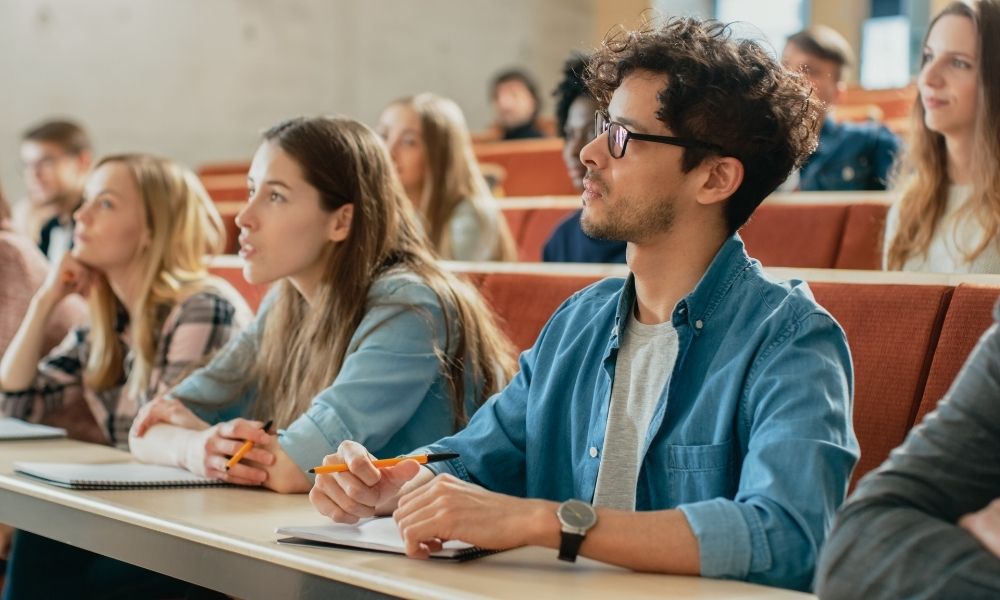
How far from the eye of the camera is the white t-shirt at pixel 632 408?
153 centimetres

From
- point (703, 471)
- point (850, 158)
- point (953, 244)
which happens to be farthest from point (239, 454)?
point (850, 158)

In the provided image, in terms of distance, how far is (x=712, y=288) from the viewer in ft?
4.97

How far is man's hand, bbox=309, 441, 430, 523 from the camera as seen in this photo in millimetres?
1532

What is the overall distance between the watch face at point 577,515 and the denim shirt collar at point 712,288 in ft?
0.99

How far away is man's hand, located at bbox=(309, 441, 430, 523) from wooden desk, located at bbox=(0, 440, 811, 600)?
0.07 meters

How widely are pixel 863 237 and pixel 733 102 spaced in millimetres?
1414

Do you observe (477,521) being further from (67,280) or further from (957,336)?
(67,280)

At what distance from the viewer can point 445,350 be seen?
2102mm

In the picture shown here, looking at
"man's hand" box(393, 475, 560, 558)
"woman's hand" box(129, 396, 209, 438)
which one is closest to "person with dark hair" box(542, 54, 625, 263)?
"woman's hand" box(129, 396, 209, 438)

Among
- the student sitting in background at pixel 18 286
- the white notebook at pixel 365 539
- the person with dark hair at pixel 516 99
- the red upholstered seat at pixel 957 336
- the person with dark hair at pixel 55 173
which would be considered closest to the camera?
the white notebook at pixel 365 539

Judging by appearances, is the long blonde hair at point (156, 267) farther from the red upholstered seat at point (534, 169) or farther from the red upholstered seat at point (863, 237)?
the red upholstered seat at point (534, 169)

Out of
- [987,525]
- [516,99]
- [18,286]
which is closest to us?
[987,525]

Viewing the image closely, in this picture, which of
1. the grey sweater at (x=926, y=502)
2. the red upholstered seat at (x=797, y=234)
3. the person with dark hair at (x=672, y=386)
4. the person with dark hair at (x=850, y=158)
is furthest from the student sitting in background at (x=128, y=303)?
A: the person with dark hair at (x=850, y=158)

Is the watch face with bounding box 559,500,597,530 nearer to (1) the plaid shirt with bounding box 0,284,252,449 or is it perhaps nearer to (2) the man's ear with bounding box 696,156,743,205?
(2) the man's ear with bounding box 696,156,743,205
